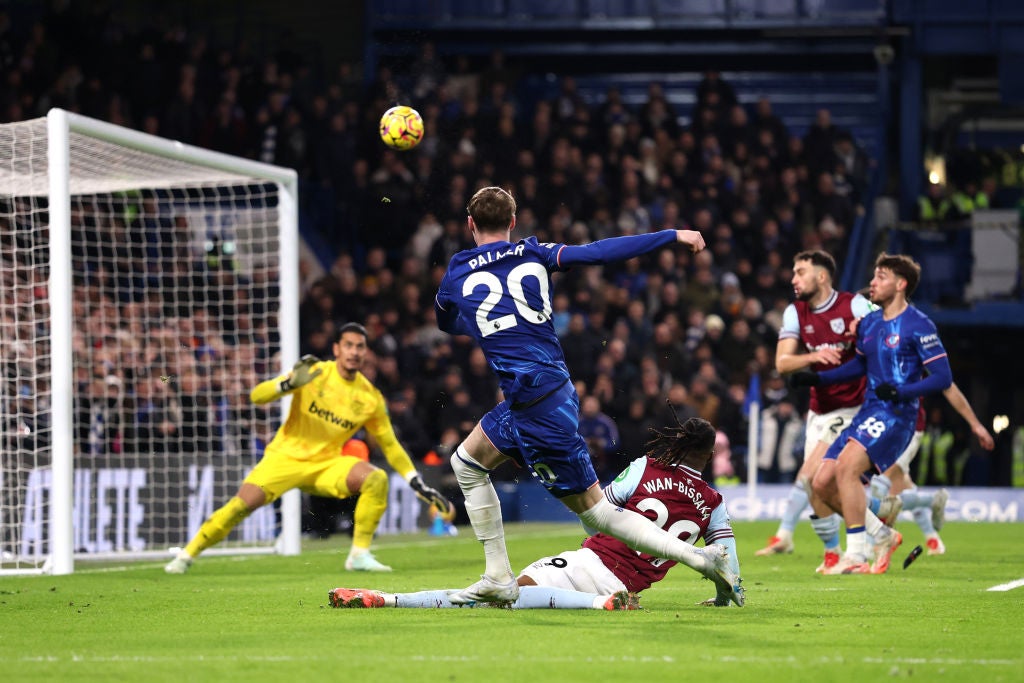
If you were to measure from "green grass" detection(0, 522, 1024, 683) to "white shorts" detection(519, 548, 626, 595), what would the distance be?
A: 0.22m

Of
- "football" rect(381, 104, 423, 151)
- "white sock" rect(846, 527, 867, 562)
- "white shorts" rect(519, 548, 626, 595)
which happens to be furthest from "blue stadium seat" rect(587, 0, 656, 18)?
"white shorts" rect(519, 548, 626, 595)

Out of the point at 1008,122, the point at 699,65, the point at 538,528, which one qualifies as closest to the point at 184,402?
the point at 538,528

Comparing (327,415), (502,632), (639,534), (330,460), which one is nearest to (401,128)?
(327,415)

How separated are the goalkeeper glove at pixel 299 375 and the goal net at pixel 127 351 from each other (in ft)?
5.78

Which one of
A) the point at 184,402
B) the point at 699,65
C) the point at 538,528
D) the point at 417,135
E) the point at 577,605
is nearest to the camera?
the point at 577,605

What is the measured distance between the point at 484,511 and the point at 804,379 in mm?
4015

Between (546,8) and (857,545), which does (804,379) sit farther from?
(546,8)

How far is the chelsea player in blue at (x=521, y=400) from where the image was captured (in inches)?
286

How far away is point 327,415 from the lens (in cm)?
1202

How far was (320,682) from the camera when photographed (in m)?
5.20

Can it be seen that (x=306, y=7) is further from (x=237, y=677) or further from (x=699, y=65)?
(x=237, y=677)

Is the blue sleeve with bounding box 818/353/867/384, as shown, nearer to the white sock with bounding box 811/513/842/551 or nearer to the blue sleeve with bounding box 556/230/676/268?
the white sock with bounding box 811/513/842/551

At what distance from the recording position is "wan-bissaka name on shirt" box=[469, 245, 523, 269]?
7371 millimetres

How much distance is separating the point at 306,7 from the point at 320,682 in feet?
74.5
